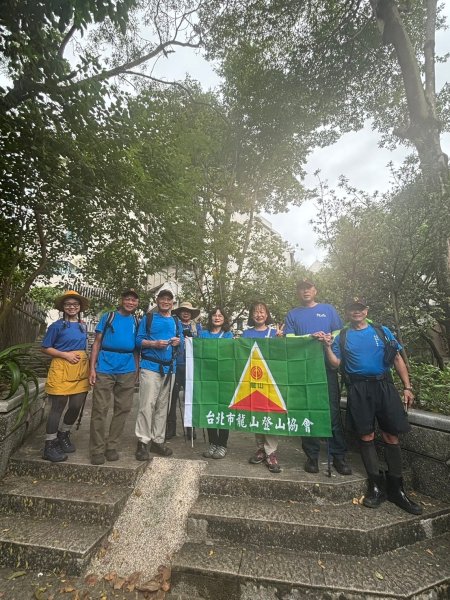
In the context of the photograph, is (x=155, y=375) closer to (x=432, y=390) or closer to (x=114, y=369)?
(x=114, y=369)

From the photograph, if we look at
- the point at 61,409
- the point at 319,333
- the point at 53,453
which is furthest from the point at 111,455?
the point at 319,333

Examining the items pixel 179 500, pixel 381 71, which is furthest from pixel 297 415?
pixel 381 71

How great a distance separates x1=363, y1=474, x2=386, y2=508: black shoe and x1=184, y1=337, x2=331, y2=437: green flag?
616 mm

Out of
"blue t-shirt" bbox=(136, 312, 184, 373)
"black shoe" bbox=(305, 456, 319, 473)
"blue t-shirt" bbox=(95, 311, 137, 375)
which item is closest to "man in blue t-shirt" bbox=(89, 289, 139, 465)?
"blue t-shirt" bbox=(95, 311, 137, 375)

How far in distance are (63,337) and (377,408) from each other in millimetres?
3952

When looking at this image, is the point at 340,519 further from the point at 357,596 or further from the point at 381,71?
the point at 381,71

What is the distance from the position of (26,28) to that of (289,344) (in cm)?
637

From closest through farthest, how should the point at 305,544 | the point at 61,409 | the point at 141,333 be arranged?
the point at 305,544 < the point at 61,409 < the point at 141,333

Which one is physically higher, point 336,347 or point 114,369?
point 336,347

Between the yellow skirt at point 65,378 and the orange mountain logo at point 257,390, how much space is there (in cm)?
205

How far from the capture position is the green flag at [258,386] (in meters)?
3.88

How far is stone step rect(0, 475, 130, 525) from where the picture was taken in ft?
10.4

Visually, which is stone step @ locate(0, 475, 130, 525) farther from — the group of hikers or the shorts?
the shorts

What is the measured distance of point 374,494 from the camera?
10.9 feet
